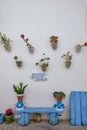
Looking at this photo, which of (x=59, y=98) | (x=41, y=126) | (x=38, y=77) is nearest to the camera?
(x=41, y=126)

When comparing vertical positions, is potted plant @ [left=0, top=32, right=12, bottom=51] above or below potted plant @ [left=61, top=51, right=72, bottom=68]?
above

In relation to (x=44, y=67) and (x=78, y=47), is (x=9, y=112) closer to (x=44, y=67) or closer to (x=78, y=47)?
(x=44, y=67)

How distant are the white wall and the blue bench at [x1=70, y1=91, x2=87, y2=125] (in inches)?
4.4

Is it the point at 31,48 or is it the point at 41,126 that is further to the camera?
the point at 31,48

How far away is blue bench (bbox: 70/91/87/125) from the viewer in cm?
204

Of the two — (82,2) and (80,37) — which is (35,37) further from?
(82,2)

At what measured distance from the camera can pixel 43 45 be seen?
221 centimetres

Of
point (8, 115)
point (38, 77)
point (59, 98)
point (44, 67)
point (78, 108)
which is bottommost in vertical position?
point (8, 115)

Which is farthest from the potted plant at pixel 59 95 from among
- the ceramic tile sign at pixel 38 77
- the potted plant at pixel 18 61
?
the potted plant at pixel 18 61

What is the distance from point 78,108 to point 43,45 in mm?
1035

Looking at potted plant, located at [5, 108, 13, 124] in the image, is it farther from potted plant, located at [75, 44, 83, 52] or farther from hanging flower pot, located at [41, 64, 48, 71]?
potted plant, located at [75, 44, 83, 52]

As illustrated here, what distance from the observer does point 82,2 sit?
2174mm

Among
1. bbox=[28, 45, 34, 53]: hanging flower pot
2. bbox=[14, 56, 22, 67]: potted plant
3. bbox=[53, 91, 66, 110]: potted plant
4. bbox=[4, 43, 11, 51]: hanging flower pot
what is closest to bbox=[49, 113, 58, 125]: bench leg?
bbox=[53, 91, 66, 110]: potted plant

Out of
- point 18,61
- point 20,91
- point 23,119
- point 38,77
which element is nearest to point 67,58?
point 38,77
